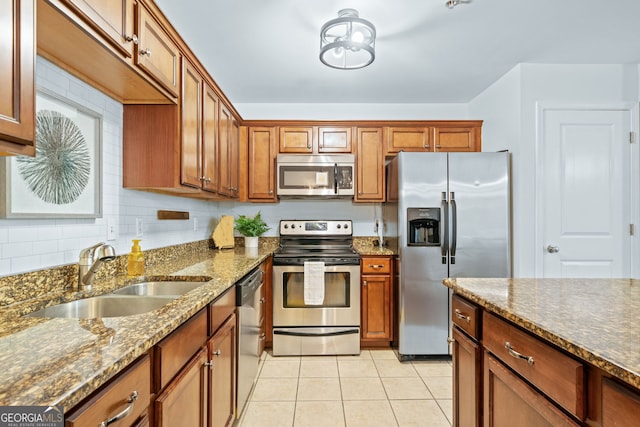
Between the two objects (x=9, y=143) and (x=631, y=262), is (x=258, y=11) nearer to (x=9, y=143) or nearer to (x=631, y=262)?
(x=9, y=143)

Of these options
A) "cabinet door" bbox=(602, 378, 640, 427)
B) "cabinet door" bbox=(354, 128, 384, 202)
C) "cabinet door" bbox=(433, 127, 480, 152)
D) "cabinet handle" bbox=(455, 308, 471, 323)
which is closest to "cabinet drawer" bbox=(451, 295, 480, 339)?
"cabinet handle" bbox=(455, 308, 471, 323)

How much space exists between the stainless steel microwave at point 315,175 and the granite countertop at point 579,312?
189cm

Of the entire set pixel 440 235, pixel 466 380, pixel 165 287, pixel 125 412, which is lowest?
pixel 466 380

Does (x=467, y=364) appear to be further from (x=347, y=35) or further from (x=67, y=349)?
(x=347, y=35)

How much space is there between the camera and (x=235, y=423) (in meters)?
1.97

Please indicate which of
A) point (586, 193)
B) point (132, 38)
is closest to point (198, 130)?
point (132, 38)

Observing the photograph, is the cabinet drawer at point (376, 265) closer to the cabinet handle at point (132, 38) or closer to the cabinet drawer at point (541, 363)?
the cabinet drawer at point (541, 363)

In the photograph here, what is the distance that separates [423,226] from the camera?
2.89 meters

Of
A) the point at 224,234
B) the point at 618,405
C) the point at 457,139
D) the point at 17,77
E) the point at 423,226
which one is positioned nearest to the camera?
the point at 618,405

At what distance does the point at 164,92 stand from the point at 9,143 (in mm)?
1025

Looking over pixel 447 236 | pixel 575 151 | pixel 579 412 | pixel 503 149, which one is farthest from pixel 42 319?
pixel 575 151

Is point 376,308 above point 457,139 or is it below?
below

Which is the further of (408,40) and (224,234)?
(224,234)

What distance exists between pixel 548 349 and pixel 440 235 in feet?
6.42
